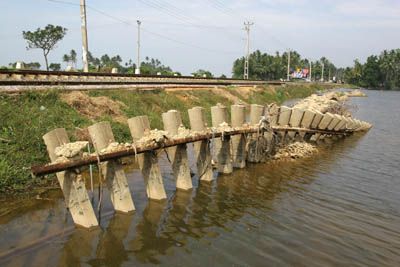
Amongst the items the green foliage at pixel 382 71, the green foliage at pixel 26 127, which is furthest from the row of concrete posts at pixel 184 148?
the green foliage at pixel 382 71

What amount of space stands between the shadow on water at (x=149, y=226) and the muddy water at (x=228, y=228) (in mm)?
14

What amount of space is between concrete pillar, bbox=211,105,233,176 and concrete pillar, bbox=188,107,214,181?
639 millimetres

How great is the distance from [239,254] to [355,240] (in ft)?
6.59

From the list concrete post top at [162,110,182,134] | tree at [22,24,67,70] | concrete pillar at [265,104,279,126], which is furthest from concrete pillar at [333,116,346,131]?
tree at [22,24,67,70]

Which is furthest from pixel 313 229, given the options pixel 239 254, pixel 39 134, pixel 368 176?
pixel 39 134

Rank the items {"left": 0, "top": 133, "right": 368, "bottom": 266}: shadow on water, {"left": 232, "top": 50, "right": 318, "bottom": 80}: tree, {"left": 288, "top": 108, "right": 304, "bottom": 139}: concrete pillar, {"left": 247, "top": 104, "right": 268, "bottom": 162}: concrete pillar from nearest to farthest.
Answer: {"left": 0, "top": 133, "right": 368, "bottom": 266}: shadow on water < {"left": 247, "top": 104, "right": 268, "bottom": 162}: concrete pillar < {"left": 288, "top": 108, "right": 304, "bottom": 139}: concrete pillar < {"left": 232, "top": 50, "right": 318, "bottom": 80}: tree

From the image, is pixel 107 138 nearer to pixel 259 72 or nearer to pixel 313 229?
pixel 313 229

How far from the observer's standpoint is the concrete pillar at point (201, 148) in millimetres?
8227

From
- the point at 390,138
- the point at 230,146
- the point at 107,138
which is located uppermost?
the point at 107,138

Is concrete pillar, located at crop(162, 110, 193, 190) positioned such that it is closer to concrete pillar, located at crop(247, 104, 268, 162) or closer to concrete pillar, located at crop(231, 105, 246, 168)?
concrete pillar, located at crop(231, 105, 246, 168)

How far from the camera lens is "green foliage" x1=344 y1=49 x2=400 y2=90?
12681 cm

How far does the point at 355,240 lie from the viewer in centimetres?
611

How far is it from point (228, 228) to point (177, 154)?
1.97 m

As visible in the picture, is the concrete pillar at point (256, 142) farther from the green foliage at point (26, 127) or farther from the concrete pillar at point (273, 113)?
the green foliage at point (26, 127)
